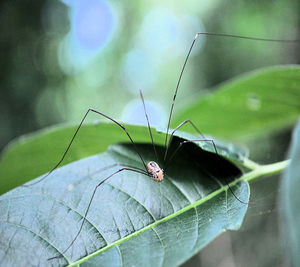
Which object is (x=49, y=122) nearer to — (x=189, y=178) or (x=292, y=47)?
(x=292, y=47)

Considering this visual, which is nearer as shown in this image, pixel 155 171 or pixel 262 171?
pixel 262 171

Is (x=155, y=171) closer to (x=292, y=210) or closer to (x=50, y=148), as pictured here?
(x=50, y=148)

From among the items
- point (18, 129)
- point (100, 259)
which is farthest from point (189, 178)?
point (18, 129)

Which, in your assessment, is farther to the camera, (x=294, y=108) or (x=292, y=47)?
(x=292, y=47)

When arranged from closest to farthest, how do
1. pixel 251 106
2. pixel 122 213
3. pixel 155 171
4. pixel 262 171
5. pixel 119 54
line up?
A: pixel 122 213, pixel 262 171, pixel 155 171, pixel 251 106, pixel 119 54

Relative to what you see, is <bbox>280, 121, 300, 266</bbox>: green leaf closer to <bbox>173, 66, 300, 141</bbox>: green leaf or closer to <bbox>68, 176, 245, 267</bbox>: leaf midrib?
<bbox>68, 176, 245, 267</bbox>: leaf midrib

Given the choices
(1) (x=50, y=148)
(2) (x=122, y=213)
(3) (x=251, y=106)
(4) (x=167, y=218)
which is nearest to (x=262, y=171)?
(4) (x=167, y=218)

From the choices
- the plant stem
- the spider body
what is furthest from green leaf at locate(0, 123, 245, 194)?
the plant stem
